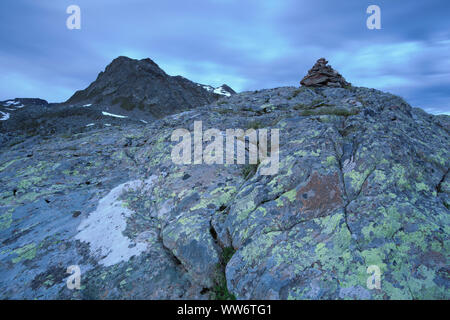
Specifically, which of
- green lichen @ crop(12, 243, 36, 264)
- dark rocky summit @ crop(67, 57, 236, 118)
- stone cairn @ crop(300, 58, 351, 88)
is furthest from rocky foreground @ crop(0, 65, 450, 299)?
dark rocky summit @ crop(67, 57, 236, 118)

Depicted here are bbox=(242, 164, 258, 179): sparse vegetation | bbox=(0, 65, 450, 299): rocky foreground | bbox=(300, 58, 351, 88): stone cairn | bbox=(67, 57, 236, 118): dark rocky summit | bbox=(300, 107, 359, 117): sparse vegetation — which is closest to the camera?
bbox=(0, 65, 450, 299): rocky foreground

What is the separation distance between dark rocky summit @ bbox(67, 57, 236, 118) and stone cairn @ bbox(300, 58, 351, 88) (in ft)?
249

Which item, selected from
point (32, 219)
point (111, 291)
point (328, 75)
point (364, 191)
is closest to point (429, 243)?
point (364, 191)

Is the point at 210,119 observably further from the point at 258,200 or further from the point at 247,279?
the point at 247,279

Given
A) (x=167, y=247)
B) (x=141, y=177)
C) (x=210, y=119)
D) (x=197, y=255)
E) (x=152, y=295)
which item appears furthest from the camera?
(x=210, y=119)

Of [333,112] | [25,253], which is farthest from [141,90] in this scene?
[25,253]

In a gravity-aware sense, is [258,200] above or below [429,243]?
above

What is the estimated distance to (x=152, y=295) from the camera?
16.8 feet

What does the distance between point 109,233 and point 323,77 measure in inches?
915

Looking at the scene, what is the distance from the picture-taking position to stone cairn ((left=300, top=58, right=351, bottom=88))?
21578 millimetres

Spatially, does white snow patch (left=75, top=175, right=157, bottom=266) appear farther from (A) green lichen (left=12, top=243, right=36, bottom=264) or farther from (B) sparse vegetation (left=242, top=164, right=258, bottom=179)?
(B) sparse vegetation (left=242, top=164, right=258, bottom=179)

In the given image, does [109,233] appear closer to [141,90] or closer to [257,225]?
[257,225]

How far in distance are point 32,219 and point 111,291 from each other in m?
5.00

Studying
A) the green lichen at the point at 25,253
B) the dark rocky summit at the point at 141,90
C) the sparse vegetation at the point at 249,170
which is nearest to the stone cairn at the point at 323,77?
the sparse vegetation at the point at 249,170
